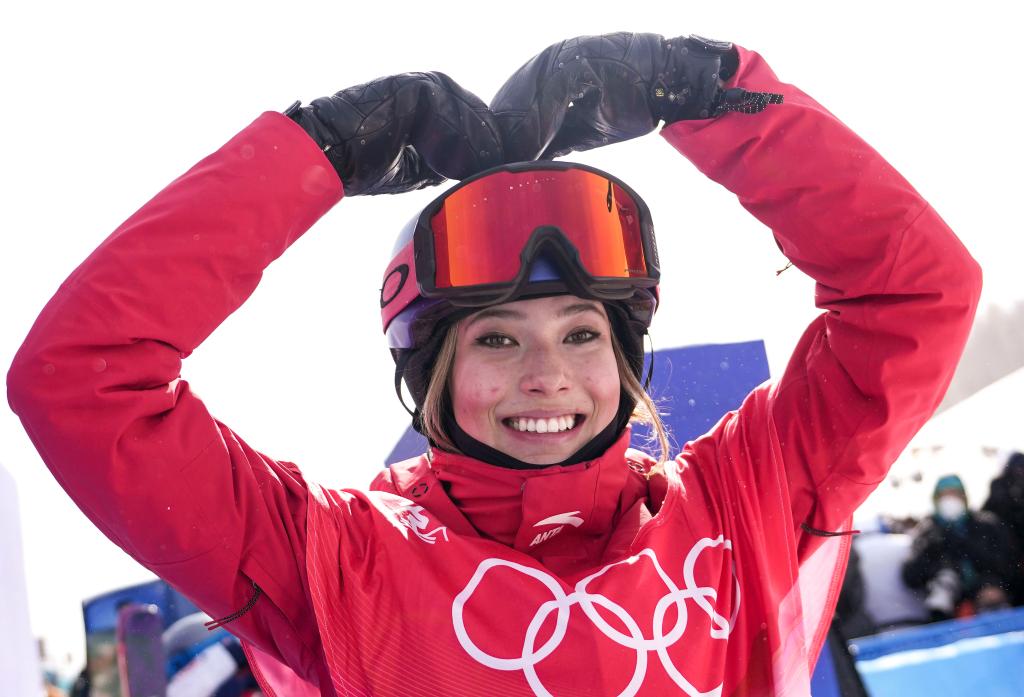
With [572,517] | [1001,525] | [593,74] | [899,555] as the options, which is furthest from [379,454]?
[1001,525]

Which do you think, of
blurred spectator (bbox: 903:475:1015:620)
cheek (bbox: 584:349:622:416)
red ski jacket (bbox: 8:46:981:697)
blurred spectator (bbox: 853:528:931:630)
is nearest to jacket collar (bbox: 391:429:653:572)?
red ski jacket (bbox: 8:46:981:697)

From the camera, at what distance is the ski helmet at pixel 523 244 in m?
2.17

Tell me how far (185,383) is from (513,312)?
0.79 m

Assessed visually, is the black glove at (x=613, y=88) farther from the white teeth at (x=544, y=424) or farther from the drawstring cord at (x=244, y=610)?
the drawstring cord at (x=244, y=610)

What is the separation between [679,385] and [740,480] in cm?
181

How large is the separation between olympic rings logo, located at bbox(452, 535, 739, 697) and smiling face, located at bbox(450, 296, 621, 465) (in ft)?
1.05

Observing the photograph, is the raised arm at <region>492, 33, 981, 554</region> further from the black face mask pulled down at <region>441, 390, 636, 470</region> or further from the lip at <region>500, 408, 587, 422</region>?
the lip at <region>500, 408, 587, 422</region>

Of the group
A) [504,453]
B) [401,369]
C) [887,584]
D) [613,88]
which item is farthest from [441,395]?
[887,584]

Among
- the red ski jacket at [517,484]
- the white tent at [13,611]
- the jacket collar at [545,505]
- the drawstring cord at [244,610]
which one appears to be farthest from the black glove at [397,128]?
the white tent at [13,611]

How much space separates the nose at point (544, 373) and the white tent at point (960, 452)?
3.30m

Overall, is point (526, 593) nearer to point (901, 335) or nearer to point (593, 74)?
point (901, 335)

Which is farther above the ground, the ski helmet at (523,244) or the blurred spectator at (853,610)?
the ski helmet at (523,244)

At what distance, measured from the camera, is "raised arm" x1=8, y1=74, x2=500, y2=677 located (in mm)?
1742

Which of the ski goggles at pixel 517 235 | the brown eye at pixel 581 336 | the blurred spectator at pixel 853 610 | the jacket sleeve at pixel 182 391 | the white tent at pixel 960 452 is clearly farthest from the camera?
the white tent at pixel 960 452
